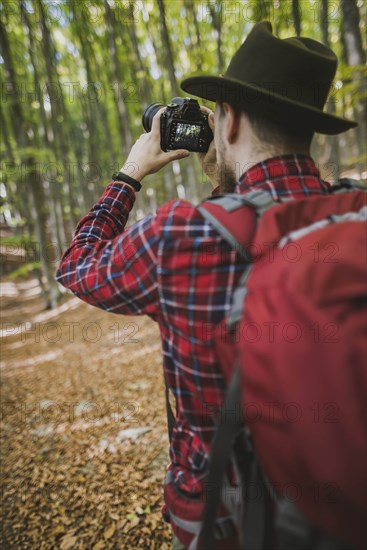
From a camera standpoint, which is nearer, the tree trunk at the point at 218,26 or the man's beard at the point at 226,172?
the man's beard at the point at 226,172

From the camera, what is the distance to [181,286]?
1.05 m

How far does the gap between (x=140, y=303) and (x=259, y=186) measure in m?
0.60

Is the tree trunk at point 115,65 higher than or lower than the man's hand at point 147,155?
higher

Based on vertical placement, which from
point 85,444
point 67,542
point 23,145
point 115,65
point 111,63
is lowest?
point 67,542

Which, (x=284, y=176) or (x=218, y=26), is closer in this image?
(x=284, y=176)

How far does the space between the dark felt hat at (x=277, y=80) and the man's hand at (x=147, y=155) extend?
0.33 meters

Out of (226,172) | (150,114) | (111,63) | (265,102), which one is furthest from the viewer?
(111,63)

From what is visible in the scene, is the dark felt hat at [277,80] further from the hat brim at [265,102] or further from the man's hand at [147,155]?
the man's hand at [147,155]

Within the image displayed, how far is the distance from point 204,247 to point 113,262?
0.34 meters

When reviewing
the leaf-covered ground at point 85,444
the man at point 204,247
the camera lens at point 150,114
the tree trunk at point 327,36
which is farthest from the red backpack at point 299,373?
the tree trunk at point 327,36

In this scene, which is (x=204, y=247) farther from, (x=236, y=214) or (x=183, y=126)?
(x=183, y=126)

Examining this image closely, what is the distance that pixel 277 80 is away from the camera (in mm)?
1173

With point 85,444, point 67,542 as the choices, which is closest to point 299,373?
point 67,542

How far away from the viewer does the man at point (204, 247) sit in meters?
1.03
